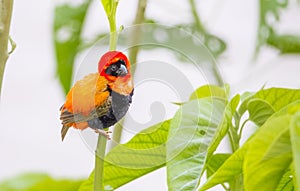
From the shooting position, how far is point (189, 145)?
339mm

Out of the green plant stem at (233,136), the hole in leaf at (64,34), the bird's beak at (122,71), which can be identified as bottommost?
the green plant stem at (233,136)

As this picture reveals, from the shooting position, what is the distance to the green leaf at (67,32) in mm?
747

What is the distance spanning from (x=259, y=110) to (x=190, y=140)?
0.05 m

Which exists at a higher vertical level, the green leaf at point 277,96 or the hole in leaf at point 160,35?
the hole in leaf at point 160,35

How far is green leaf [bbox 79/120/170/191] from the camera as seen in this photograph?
0.33m

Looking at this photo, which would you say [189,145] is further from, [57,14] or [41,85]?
[41,85]

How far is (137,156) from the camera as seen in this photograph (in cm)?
33

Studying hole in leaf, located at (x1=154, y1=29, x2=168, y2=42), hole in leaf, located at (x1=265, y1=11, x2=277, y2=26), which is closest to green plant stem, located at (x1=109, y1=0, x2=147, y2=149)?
hole in leaf, located at (x1=154, y1=29, x2=168, y2=42)

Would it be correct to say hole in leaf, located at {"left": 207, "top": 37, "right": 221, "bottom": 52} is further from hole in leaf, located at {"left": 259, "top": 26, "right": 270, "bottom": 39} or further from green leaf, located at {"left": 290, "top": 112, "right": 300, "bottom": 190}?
green leaf, located at {"left": 290, "top": 112, "right": 300, "bottom": 190}

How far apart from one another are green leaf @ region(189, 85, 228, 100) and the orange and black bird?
0.31ft

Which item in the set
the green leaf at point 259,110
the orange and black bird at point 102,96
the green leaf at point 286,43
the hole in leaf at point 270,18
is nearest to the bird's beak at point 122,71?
the orange and black bird at point 102,96

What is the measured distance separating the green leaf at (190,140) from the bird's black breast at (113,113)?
0.05 meters

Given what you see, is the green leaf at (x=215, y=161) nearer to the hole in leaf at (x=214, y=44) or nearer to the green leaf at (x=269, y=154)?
the green leaf at (x=269, y=154)

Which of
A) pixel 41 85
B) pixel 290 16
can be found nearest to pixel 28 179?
pixel 41 85
